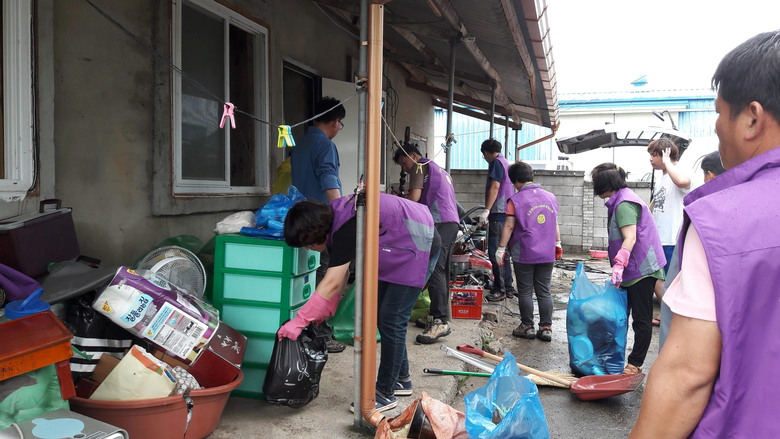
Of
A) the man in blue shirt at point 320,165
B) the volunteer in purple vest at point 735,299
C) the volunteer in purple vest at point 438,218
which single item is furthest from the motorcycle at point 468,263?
the volunteer in purple vest at point 735,299

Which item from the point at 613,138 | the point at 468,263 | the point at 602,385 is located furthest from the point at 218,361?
the point at 613,138

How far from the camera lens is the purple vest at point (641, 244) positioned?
4.16 m

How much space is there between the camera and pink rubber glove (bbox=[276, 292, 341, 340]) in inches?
115

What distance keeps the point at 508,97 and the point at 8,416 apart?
9084mm

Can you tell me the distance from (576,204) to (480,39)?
779 centimetres

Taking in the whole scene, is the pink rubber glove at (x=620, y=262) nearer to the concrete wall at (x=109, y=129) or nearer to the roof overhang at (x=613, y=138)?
the concrete wall at (x=109, y=129)

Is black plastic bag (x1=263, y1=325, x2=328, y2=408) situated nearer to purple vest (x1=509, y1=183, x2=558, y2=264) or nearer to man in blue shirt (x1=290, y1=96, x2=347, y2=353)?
man in blue shirt (x1=290, y1=96, x2=347, y2=353)

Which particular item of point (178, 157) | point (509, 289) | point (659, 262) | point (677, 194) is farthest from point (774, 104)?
point (509, 289)

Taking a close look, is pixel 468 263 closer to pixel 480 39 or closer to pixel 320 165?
pixel 480 39

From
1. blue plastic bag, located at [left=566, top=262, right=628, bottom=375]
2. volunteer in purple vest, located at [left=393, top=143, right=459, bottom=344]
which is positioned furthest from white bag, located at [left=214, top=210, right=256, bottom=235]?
blue plastic bag, located at [left=566, top=262, right=628, bottom=375]

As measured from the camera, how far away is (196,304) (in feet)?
10.1

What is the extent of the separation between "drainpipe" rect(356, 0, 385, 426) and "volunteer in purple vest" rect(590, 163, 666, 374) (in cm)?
208

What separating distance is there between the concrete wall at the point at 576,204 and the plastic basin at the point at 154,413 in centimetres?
1093

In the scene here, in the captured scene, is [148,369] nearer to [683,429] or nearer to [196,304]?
[196,304]
